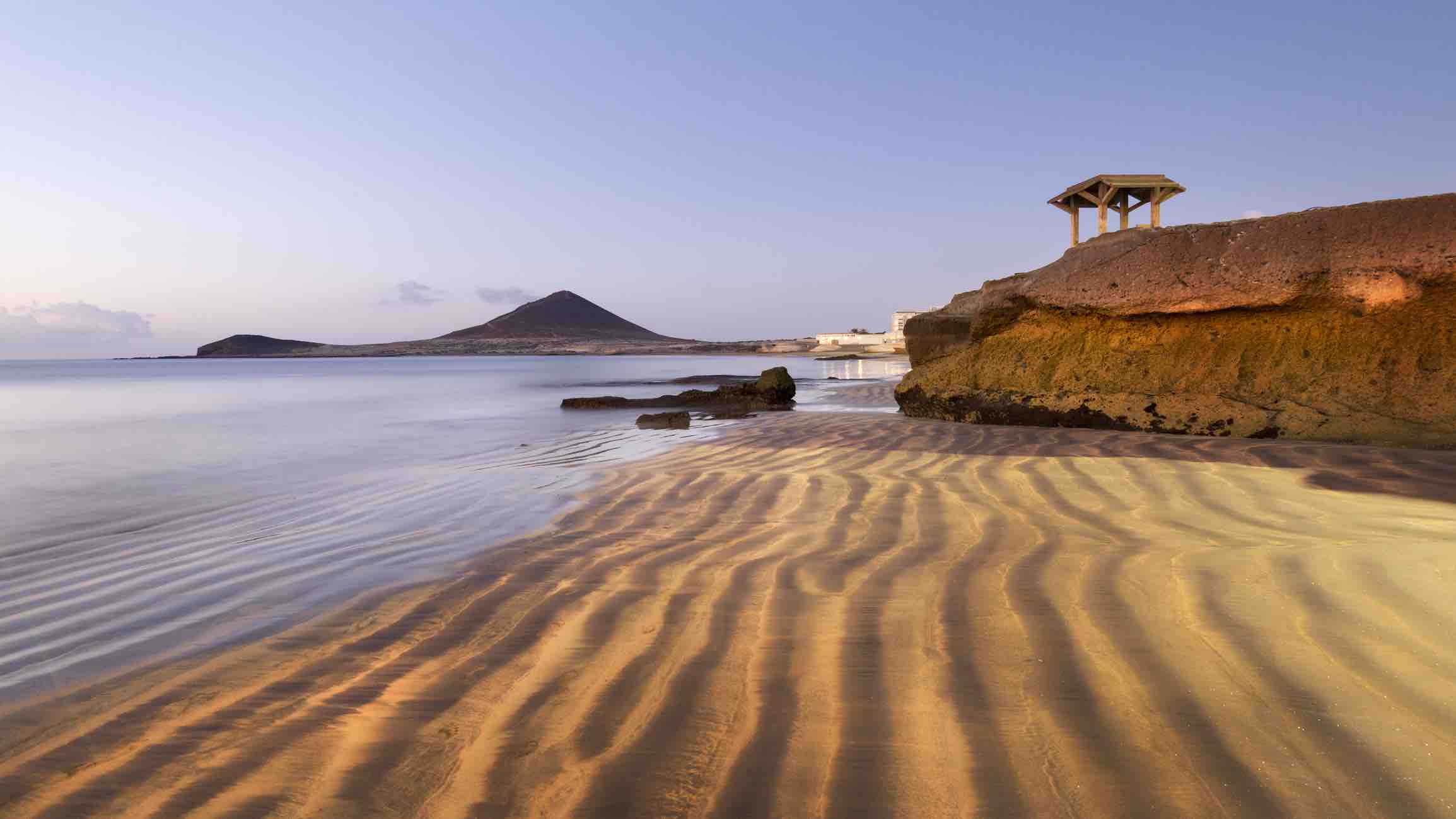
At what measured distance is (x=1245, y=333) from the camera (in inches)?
253

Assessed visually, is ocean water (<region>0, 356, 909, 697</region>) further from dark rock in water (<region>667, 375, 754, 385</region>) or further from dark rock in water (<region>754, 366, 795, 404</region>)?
dark rock in water (<region>667, 375, 754, 385</region>)

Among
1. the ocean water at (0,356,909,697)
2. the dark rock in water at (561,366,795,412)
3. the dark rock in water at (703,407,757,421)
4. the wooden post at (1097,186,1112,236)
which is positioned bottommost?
the ocean water at (0,356,909,697)

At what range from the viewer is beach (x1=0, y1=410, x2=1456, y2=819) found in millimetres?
1519

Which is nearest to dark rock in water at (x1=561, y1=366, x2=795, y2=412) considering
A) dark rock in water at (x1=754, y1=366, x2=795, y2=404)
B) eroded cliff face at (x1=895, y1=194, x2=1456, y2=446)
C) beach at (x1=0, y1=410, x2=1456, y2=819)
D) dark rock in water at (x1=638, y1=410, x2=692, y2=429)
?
dark rock in water at (x1=754, y1=366, x2=795, y2=404)

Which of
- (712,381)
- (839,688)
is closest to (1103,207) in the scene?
(839,688)

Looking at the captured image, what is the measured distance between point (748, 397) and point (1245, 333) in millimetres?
8750

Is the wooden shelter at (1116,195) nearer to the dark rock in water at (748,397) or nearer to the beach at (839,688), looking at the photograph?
the dark rock in water at (748,397)

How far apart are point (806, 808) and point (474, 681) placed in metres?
1.07

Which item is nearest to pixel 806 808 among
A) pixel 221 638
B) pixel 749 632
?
pixel 749 632

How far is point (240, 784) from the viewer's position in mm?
1604

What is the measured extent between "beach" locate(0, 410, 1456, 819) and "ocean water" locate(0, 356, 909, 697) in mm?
427

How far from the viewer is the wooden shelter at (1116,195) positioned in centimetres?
1230

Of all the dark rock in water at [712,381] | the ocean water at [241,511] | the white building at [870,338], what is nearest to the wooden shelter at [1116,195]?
the ocean water at [241,511]

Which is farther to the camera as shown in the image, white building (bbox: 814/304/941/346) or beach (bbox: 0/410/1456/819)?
white building (bbox: 814/304/941/346)
